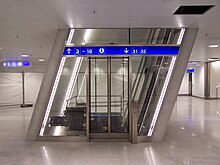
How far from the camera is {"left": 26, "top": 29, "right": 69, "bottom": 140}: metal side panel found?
19.1 ft

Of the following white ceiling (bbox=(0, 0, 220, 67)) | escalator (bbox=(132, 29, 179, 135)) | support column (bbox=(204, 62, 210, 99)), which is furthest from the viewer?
support column (bbox=(204, 62, 210, 99))

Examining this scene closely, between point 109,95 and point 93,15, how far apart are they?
8.45 ft

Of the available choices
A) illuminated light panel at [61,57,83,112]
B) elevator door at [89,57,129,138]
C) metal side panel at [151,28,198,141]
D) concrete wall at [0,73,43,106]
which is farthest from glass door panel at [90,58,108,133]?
concrete wall at [0,73,43,106]

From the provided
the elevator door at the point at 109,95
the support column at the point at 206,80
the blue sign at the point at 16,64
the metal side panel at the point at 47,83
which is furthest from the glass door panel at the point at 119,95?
the support column at the point at 206,80

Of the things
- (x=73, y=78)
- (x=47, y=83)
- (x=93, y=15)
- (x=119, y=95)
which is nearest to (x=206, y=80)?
(x=119, y=95)

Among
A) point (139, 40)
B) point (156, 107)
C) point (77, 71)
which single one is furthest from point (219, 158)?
point (77, 71)

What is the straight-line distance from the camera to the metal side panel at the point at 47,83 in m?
5.83

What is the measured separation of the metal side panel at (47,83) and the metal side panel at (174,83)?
130 inches

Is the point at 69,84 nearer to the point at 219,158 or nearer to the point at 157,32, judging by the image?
the point at 157,32

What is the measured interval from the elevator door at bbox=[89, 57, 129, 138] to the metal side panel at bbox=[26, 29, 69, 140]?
106 centimetres

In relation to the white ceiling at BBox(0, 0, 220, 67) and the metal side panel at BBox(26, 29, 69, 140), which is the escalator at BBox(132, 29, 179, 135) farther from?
the metal side panel at BBox(26, 29, 69, 140)

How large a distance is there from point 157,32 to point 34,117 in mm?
4530

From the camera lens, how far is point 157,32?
20.6 feet

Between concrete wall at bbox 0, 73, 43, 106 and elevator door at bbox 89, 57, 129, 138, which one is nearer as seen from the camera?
A: elevator door at bbox 89, 57, 129, 138
